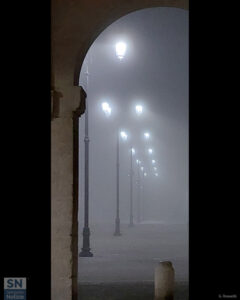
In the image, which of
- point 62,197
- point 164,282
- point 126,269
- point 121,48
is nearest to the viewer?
point 62,197

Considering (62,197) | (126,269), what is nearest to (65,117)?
(62,197)

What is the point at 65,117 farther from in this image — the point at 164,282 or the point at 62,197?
the point at 164,282

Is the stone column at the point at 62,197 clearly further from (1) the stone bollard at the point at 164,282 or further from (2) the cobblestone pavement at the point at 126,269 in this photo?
(2) the cobblestone pavement at the point at 126,269

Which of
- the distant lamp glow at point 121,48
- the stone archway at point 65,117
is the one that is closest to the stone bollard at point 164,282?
the stone archway at point 65,117

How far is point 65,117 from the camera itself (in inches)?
411

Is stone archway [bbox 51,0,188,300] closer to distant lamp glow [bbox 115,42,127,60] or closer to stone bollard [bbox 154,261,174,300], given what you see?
stone bollard [bbox 154,261,174,300]

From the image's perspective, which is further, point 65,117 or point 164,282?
point 164,282

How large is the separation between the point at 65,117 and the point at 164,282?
307 cm

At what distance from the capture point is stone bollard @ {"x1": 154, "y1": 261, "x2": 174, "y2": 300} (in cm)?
1066

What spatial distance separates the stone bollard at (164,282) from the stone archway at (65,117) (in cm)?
134

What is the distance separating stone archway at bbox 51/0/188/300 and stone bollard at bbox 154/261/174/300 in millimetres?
1341

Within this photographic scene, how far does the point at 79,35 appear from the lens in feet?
34.8
